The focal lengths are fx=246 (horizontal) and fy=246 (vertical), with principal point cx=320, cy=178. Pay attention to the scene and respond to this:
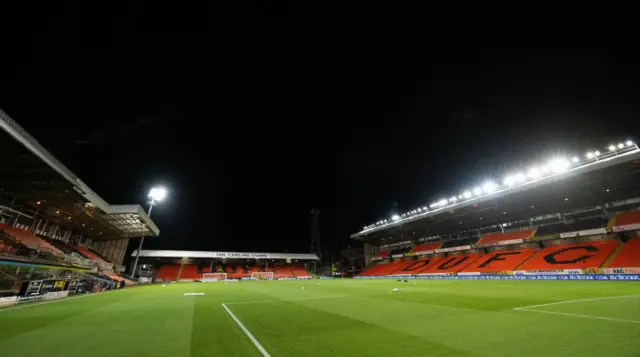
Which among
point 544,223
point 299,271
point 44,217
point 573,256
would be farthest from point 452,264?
point 44,217

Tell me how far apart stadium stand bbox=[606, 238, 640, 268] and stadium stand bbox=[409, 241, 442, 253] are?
26809 millimetres

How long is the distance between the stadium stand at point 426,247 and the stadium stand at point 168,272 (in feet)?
Result: 172

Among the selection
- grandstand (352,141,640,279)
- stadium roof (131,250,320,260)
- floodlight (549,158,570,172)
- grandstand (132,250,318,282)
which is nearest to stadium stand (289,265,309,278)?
grandstand (132,250,318,282)

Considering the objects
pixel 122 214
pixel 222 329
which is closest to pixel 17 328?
pixel 222 329

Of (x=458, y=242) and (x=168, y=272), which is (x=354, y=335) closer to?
(x=458, y=242)

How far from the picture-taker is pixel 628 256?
78.0ft

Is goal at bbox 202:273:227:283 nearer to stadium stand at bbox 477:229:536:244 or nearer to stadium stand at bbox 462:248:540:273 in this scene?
stadium stand at bbox 462:248:540:273

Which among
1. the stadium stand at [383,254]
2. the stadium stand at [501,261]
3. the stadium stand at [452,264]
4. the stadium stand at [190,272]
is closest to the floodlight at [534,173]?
the stadium stand at [501,261]

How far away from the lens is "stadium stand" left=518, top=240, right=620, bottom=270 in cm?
2611

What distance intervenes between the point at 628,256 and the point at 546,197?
9860mm

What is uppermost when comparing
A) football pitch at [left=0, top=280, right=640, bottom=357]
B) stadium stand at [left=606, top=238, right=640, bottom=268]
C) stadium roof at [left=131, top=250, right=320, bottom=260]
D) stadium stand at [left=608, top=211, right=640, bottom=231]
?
stadium roof at [left=131, top=250, right=320, bottom=260]

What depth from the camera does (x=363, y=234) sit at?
199 ft

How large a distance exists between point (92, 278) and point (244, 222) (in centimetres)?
4315

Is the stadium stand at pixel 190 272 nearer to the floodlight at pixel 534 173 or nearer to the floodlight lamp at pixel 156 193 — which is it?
the floodlight lamp at pixel 156 193
